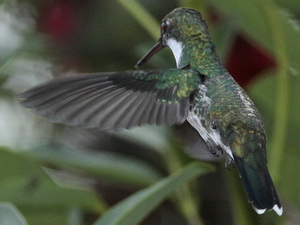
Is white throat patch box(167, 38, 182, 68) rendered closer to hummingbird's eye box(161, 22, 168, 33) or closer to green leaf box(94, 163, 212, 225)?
hummingbird's eye box(161, 22, 168, 33)

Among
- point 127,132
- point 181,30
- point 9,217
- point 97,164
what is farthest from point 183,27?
point 127,132

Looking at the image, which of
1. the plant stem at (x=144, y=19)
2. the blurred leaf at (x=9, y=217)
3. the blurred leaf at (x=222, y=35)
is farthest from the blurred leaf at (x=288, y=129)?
the blurred leaf at (x=9, y=217)

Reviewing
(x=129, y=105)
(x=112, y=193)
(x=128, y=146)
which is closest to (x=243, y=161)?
(x=129, y=105)

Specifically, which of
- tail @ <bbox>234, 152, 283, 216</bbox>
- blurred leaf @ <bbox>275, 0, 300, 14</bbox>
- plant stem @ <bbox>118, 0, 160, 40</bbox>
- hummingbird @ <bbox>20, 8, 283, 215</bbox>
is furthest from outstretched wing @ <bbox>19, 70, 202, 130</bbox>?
blurred leaf @ <bbox>275, 0, 300, 14</bbox>

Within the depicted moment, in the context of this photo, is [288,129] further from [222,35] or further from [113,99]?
[113,99]

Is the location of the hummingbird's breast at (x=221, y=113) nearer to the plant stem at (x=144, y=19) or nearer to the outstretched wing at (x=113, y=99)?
the outstretched wing at (x=113, y=99)

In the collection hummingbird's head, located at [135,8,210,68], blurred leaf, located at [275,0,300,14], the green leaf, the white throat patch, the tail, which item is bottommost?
the green leaf
